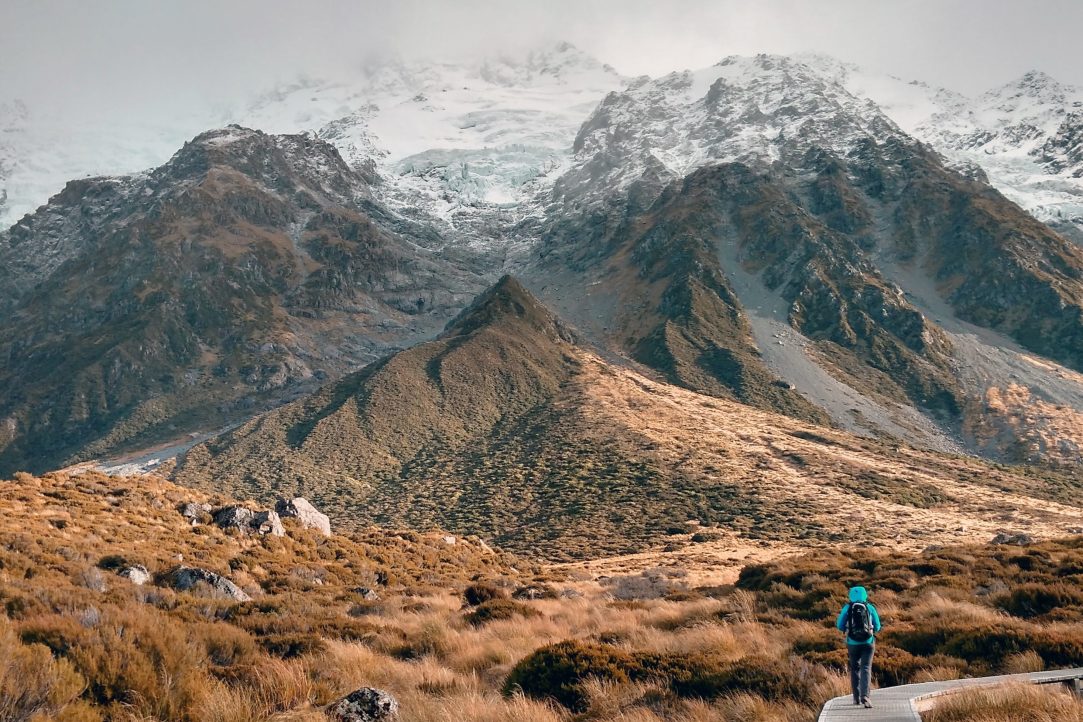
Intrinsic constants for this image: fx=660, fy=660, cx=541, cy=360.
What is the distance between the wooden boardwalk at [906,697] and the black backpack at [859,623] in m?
0.76

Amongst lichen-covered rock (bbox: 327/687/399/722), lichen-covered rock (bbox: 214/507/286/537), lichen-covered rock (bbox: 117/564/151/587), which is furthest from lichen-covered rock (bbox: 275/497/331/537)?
lichen-covered rock (bbox: 327/687/399/722)

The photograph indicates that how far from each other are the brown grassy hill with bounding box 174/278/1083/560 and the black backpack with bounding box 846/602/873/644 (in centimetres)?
5798

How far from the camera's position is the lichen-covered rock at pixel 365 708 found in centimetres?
823

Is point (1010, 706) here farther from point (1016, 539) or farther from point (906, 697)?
point (1016, 539)

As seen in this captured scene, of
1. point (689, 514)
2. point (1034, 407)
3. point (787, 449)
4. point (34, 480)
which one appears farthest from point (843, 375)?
point (34, 480)

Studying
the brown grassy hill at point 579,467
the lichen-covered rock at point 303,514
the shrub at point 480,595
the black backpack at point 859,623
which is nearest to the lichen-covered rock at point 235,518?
the lichen-covered rock at point 303,514

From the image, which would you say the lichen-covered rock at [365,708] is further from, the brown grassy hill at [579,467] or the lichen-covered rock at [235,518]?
the brown grassy hill at [579,467]

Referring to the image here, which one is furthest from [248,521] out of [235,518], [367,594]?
[367,594]

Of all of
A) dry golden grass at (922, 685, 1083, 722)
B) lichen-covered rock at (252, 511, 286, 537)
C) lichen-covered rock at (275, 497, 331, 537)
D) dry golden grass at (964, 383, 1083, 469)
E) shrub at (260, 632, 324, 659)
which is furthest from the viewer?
dry golden grass at (964, 383, 1083, 469)

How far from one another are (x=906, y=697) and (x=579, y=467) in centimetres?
9353

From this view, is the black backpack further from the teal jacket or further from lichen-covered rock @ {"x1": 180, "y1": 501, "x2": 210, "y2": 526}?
lichen-covered rock @ {"x1": 180, "y1": 501, "x2": 210, "y2": 526}

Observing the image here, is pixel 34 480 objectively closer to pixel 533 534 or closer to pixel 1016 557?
pixel 1016 557

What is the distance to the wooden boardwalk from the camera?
7.91 m

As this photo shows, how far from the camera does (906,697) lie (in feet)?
28.7
